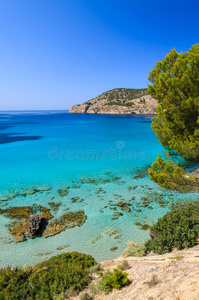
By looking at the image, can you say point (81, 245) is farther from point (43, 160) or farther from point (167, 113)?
point (43, 160)

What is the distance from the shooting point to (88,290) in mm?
5664

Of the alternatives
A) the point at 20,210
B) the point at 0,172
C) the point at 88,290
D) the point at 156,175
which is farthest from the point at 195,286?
the point at 0,172

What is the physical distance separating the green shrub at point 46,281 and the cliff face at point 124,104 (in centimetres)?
13776

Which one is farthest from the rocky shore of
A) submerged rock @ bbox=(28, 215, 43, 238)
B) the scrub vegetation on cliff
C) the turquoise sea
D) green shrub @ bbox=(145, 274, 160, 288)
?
submerged rock @ bbox=(28, 215, 43, 238)

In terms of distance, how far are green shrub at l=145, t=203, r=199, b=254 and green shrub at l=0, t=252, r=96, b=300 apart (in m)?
3.56

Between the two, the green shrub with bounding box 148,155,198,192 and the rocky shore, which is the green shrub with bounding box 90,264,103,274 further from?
the green shrub with bounding box 148,155,198,192

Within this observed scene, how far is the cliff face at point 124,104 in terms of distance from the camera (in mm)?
138500

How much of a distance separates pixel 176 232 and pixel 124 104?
14784 centimetres

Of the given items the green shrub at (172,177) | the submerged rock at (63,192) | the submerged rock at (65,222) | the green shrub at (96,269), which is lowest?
the submerged rock at (65,222)

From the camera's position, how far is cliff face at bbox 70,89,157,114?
5453 inches

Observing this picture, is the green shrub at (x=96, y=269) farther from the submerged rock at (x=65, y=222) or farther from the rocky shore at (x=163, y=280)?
the submerged rock at (x=65, y=222)

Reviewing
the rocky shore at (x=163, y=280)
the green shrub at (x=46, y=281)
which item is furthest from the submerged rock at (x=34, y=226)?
the rocky shore at (x=163, y=280)

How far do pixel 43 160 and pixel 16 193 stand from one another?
1295 cm

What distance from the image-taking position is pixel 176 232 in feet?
26.0
